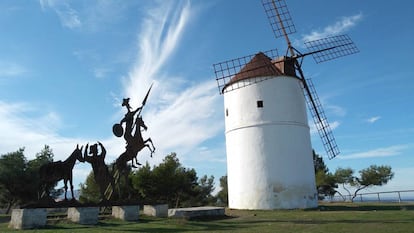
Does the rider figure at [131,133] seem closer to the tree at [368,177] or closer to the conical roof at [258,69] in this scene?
the conical roof at [258,69]

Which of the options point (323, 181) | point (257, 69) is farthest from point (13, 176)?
point (323, 181)

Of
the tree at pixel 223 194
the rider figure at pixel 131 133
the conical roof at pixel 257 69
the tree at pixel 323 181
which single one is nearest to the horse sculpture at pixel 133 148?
the rider figure at pixel 131 133

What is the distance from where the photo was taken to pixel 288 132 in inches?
877

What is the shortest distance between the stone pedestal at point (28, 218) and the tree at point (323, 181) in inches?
1304

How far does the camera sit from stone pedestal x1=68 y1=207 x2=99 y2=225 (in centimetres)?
1326

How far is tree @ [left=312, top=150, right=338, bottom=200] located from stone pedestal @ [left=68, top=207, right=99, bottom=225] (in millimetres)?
31475

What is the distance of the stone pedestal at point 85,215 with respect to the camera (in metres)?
13.3

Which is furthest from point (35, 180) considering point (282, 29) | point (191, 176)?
point (282, 29)

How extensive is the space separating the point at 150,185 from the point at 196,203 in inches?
304

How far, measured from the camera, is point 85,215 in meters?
13.3

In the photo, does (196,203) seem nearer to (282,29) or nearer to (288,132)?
(288,132)

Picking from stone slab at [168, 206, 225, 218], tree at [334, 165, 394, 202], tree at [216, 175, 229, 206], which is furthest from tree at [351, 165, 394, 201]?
stone slab at [168, 206, 225, 218]

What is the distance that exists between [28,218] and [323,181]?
34.1 meters

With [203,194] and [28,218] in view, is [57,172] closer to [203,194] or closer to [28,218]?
[28,218]
